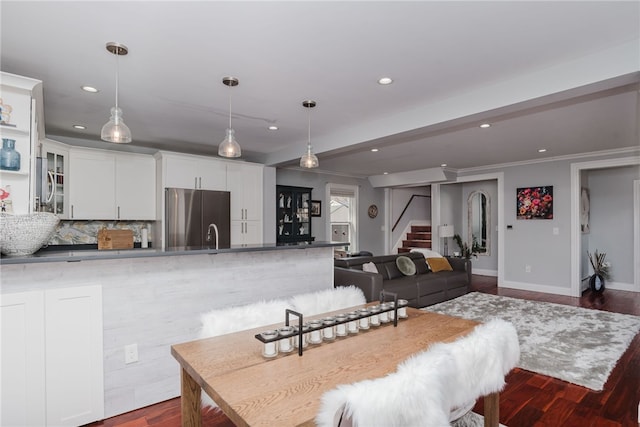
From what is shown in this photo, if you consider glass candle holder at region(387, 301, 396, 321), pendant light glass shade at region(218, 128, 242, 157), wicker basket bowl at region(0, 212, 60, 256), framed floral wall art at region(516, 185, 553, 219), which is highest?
pendant light glass shade at region(218, 128, 242, 157)

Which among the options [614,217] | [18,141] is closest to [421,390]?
[18,141]

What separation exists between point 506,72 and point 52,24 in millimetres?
3152

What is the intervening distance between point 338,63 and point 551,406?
116 inches

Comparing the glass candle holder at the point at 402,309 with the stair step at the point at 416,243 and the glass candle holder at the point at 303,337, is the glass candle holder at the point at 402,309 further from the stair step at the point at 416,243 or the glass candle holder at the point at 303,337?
the stair step at the point at 416,243

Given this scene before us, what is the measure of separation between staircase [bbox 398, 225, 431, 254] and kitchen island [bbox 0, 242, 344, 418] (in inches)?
273

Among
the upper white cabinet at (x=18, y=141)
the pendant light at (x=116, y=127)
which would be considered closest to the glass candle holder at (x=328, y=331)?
the pendant light at (x=116, y=127)

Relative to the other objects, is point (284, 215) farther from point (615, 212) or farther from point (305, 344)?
point (615, 212)

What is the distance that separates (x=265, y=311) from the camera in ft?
6.42

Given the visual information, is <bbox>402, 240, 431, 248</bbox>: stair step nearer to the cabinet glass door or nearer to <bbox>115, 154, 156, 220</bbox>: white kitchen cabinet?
<bbox>115, 154, 156, 220</bbox>: white kitchen cabinet

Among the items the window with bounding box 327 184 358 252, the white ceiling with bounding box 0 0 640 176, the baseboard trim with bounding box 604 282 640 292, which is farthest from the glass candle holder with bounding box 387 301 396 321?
the baseboard trim with bounding box 604 282 640 292

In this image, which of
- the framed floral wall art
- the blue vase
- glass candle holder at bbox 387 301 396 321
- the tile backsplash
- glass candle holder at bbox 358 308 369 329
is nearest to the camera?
glass candle holder at bbox 358 308 369 329

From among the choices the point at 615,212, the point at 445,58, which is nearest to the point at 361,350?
the point at 445,58

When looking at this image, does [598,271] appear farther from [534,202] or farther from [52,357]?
[52,357]

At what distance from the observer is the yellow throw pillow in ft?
19.2
